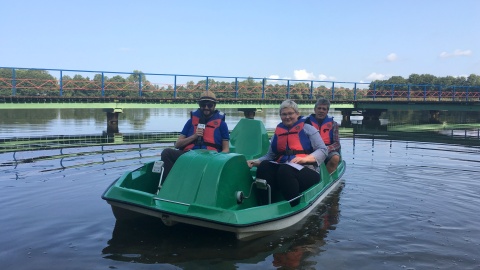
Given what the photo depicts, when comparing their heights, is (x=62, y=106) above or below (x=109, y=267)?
above

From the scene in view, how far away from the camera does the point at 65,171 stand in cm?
929

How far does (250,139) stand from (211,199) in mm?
3537

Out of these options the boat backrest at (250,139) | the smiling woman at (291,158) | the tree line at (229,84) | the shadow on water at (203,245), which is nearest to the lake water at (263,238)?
the shadow on water at (203,245)

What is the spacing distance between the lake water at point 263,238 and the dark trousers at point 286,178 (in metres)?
0.52

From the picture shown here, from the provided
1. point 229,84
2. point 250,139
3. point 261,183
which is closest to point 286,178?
point 261,183

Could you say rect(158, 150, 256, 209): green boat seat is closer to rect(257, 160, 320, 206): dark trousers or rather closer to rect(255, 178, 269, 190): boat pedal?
rect(255, 178, 269, 190): boat pedal

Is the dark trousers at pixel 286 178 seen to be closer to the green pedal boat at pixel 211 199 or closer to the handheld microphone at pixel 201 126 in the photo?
the green pedal boat at pixel 211 199

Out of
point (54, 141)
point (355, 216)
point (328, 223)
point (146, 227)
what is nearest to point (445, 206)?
point (355, 216)

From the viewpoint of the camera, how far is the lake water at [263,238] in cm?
430

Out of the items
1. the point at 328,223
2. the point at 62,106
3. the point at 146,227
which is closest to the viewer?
the point at 146,227

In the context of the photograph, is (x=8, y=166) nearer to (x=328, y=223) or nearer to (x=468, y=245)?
(x=328, y=223)

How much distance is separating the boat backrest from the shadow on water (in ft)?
8.45

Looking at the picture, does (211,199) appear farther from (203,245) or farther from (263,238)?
(263,238)

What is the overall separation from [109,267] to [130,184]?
5.41 ft
